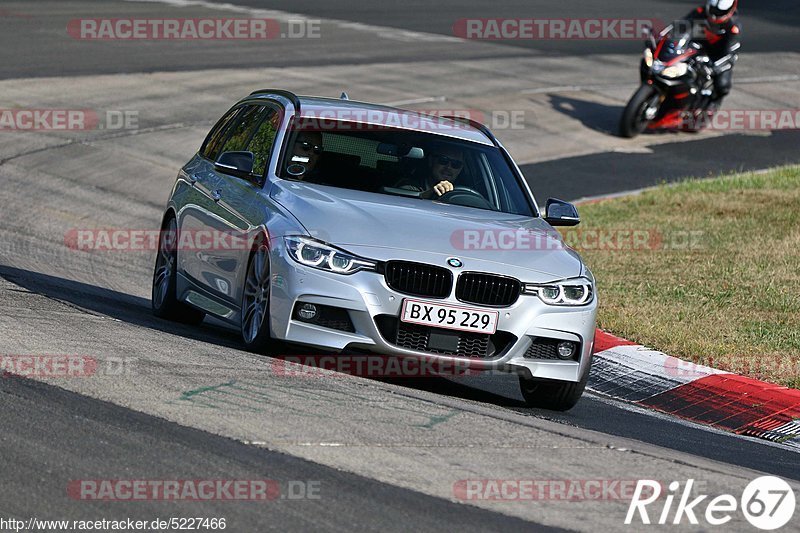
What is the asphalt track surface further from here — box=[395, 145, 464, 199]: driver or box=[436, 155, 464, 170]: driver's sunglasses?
box=[436, 155, 464, 170]: driver's sunglasses

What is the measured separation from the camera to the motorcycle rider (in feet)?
75.7

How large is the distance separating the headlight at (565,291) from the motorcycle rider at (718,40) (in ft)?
50.8

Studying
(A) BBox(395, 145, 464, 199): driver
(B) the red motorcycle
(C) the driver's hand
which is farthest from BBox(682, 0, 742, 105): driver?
(C) the driver's hand

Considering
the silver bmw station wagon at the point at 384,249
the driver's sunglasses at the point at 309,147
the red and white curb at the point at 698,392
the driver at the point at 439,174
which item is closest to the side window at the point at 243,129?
the silver bmw station wagon at the point at 384,249

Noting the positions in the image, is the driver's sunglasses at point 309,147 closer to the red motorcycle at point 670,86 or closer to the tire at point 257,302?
the tire at point 257,302

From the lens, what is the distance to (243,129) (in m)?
10.2

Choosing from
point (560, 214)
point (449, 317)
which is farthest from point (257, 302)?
point (560, 214)

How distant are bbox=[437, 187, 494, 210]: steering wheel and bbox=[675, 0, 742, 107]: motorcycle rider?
14.6 m

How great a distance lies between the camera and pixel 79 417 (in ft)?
20.9

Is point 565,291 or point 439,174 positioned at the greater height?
point 439,174

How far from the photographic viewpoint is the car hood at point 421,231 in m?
7.99

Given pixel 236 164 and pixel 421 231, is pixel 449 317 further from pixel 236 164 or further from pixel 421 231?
pixel 236 164

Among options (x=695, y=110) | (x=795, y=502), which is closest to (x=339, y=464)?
(x=795, y=502)

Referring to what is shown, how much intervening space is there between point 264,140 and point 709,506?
461 cm
